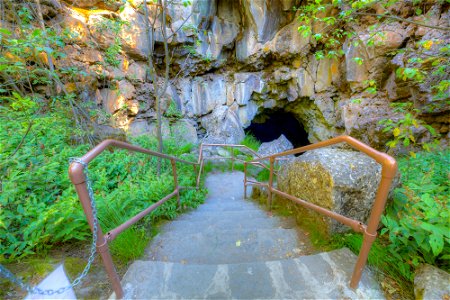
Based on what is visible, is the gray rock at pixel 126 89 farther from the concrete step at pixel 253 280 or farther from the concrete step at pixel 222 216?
the concrete step at pixel 253 280

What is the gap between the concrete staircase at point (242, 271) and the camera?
1081mm

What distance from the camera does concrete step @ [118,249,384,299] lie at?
1.07 meters

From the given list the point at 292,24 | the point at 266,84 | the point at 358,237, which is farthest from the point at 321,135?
the point at 358,237

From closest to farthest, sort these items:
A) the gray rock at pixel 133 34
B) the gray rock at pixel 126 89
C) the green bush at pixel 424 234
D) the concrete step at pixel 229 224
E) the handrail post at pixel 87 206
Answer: the handrail post at pixel 87 206, the green bush at pixel 424 234, the concrete step at pixel 229 224, the gray rock at pixel 133 34, the gray rock at pixel 126 89

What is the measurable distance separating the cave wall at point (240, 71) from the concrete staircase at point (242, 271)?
4089 mm

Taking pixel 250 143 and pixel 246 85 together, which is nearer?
pixel 250 143

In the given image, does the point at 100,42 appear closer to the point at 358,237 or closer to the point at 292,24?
the point at 292,24

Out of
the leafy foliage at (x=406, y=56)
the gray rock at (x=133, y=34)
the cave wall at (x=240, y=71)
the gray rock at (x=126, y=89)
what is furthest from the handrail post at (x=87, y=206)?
the gray rock at (x=133, y=34)

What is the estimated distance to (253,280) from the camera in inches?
45.5

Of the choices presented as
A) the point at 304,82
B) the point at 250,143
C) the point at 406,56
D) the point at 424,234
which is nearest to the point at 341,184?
the point at 424,234

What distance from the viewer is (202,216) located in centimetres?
265

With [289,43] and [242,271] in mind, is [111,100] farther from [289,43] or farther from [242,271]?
[289,43]

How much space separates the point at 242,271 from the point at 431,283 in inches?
38.7

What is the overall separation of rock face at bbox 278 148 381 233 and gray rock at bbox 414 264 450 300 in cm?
51
